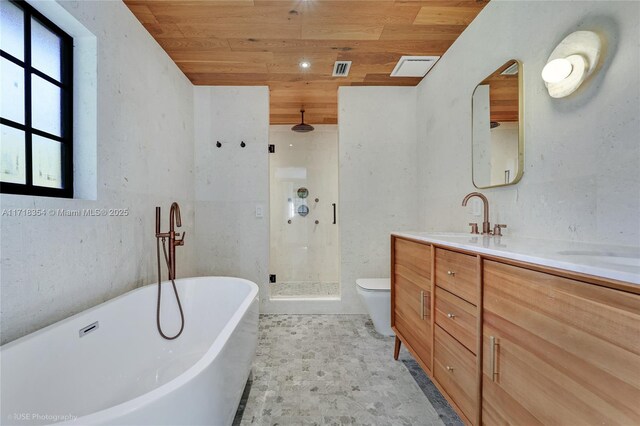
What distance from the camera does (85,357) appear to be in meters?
1.16

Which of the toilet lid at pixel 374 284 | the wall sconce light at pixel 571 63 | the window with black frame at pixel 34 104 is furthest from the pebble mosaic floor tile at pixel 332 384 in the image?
the wall sconce light at pixel 571 63

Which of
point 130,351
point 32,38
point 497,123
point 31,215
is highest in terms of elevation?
point 32,38

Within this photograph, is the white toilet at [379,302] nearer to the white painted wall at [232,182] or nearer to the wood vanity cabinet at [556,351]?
the white painted wall at [232,182]

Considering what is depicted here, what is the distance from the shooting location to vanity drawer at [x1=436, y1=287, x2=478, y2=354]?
41.8 inches

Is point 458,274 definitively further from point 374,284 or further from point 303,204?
point 303,204

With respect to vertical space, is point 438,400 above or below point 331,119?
below

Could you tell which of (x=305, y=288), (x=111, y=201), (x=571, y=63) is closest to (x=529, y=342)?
(x=571, y=63)

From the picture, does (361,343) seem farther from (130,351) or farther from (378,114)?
(378,114)

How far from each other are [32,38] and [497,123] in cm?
239

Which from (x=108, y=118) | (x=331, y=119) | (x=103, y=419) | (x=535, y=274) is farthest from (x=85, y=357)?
(x=331, y=119)

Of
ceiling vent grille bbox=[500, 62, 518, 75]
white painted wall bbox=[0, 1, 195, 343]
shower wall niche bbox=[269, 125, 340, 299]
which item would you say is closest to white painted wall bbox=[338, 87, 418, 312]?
shower wall niche bbox=[269, 125, 340, 299]

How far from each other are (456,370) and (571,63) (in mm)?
1355

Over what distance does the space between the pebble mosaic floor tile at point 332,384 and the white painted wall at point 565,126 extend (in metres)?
1.06

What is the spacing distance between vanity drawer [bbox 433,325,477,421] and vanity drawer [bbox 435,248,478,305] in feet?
0.72
